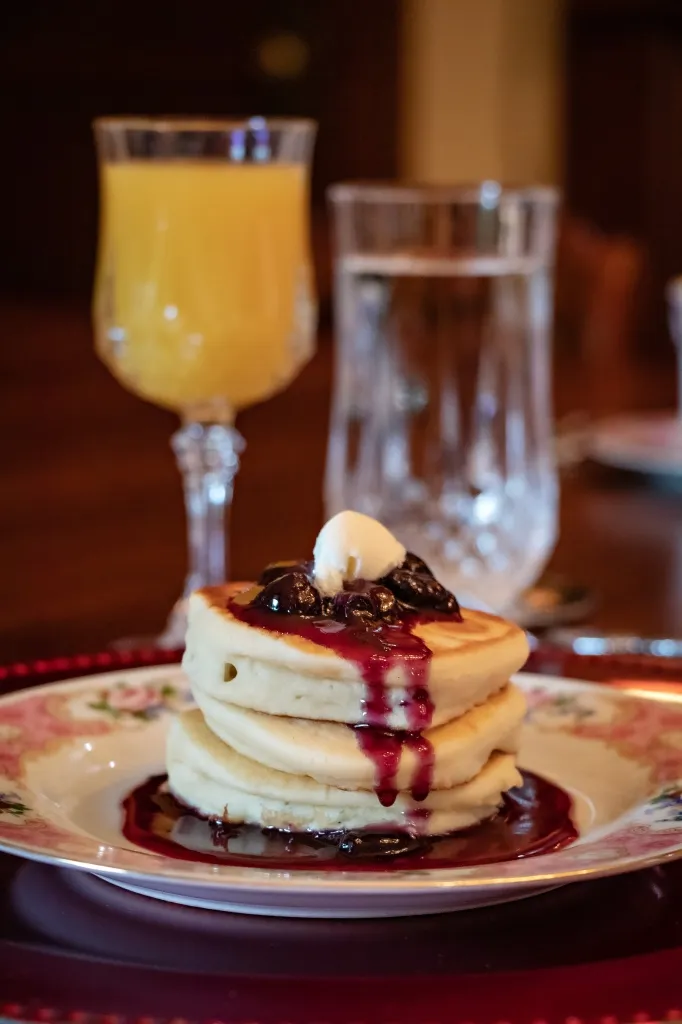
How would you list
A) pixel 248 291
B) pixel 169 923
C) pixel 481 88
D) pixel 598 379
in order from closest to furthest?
pixel 169 923 → pixel 248 291 → pixel 598 379 → pixel 481 88

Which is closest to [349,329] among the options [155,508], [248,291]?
[248,291]

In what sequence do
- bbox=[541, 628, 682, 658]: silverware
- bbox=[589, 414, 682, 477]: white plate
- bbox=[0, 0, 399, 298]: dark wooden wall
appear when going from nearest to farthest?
bbox=[541, 628, 682, 658]: silverware → bbox=[589, 414, 682, 477]: white plate → bbox=[0, 0, 399, 298]: dark wooden wall

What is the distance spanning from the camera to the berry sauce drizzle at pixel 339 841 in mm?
669

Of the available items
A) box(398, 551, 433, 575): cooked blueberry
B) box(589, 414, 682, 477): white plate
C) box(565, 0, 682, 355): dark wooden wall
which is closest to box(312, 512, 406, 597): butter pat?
box(398, 551, 433, 575): cooked blueberry

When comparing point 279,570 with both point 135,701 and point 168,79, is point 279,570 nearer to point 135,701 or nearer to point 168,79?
point 135,701

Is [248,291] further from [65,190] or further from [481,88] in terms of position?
[65,190]

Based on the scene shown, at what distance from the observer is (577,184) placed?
618cm

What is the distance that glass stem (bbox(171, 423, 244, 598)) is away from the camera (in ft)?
4.15

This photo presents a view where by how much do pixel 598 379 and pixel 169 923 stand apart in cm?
227

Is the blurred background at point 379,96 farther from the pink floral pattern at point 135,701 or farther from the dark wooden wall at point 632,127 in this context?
the pink floral pattern at point 135,701

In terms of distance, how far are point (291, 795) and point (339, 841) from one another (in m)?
0.03

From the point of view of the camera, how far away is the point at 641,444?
6.33 feet

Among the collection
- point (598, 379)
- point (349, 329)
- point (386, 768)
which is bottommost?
point (598, 379)

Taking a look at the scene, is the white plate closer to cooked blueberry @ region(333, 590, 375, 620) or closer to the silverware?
the silverware
